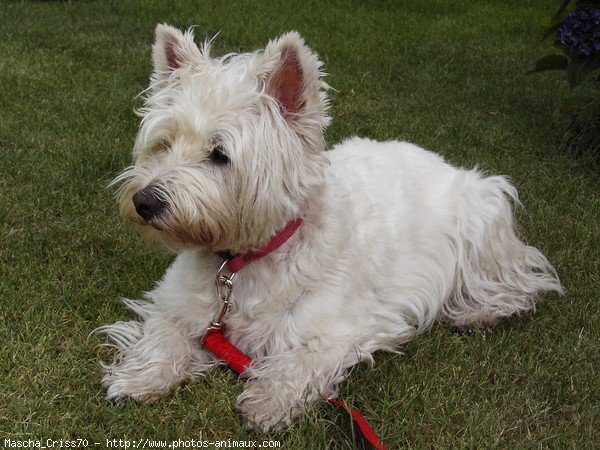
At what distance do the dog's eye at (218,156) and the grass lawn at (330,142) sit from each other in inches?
36.5

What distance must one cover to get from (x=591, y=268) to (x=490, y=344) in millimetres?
1166

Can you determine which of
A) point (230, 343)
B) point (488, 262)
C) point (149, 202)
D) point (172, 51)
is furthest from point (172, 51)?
point (488, 262)

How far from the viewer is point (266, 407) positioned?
259 centimetres

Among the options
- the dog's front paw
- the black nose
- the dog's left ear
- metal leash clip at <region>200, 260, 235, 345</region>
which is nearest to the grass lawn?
the dog's front paw

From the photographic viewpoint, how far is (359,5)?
36.7ft

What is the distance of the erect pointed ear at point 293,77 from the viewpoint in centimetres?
260

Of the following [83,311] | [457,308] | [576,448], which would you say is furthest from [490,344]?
[83,311]

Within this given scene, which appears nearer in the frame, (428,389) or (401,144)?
(428,389)

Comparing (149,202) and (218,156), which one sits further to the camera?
(218,156)

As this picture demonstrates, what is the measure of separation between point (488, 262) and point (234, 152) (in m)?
1.77

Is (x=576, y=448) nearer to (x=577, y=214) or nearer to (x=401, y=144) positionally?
(x=401, y=144)

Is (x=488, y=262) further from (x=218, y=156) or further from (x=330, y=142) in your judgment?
(x=330, y=142)

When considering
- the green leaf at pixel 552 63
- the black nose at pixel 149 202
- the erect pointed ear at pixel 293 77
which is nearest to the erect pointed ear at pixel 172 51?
the erect pointed ear at pixel 293 77

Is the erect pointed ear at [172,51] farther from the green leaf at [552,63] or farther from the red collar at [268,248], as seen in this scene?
the green leaf at [552,63]
